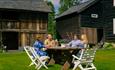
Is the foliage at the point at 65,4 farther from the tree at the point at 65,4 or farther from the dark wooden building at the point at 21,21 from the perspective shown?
the dark wooden building at the point at 21,21

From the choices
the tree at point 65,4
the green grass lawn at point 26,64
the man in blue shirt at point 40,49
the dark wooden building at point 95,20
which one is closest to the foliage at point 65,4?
the tree at point 65,4

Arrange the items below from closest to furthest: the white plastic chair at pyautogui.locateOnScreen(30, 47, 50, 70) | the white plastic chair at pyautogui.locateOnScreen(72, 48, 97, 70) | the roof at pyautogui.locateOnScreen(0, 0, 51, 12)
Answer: the white plastic chair at pyautogui.locateOnScreen(72, 48, 97, 70), the white plastic chair at pyautogui.locateOnScreen(30, 47, 50, 70), the roof at pyautogui.locateOnScreen(0, 0, 51, 12)

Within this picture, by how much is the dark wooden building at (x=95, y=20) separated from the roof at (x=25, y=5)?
4409mm

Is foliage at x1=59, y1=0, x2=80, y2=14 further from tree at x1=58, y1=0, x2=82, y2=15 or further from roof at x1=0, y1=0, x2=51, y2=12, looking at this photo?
roof at x1=0, y1=0, x2=51, y2=12

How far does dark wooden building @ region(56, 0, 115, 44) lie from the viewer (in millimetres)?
39938

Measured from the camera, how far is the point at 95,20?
42.2 m

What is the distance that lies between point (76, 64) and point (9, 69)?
3.04 metres

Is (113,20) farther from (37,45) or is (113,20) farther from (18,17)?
(37,45)

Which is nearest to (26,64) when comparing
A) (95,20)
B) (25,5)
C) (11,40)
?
(25,5)

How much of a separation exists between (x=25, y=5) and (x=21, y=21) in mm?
1744

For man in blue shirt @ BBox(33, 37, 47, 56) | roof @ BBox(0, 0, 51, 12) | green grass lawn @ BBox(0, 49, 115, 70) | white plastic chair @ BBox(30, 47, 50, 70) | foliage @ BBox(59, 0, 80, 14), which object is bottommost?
green grass lawn @ BBox(0, 49, 115, 70)

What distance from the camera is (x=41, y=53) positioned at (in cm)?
1576

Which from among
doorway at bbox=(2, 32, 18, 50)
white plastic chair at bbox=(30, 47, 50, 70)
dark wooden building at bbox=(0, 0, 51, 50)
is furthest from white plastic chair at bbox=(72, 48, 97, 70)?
doorway at bbox=(2, 32, 18, 50)

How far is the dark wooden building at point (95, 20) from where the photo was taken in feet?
131
